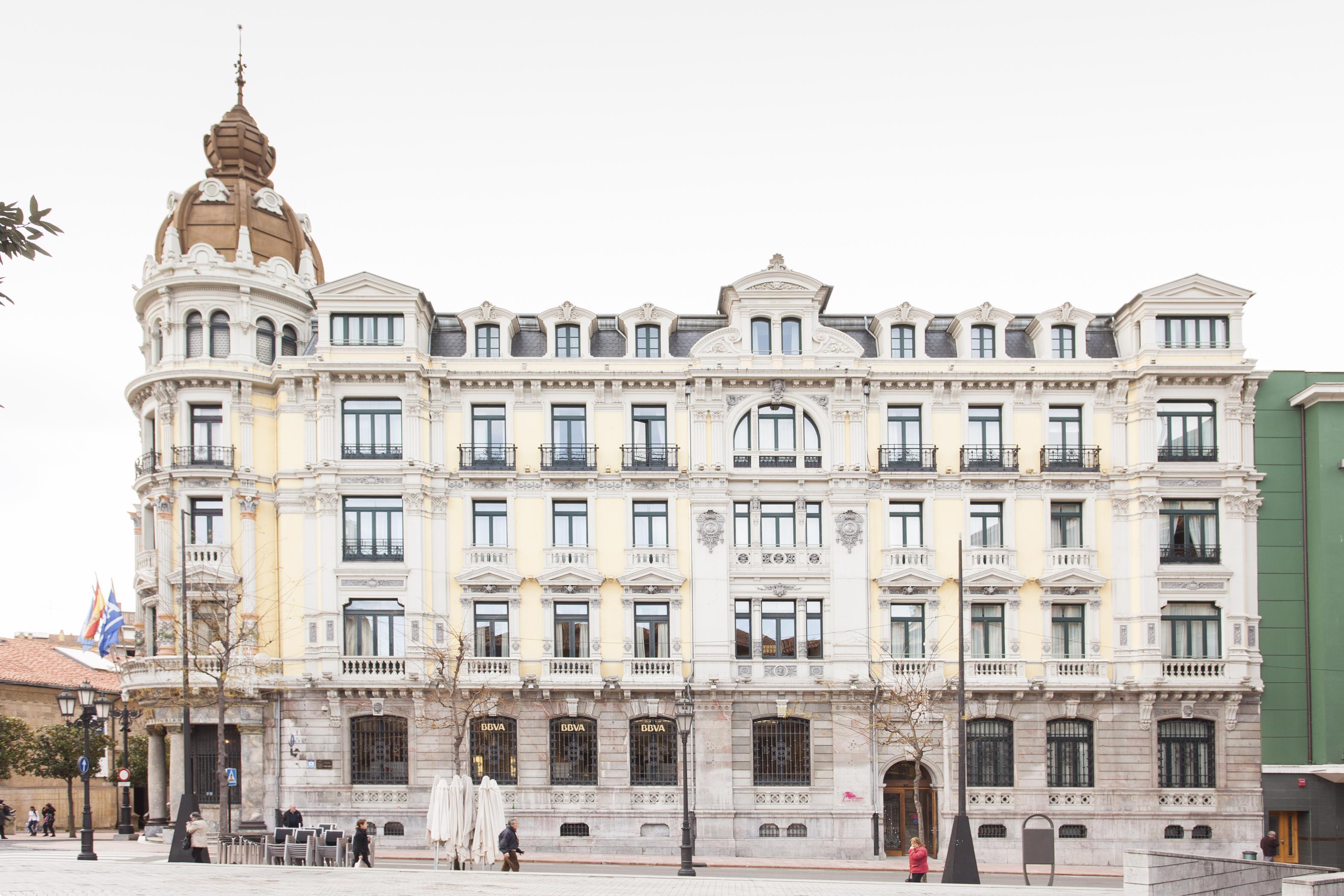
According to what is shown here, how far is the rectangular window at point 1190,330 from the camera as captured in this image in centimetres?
4316

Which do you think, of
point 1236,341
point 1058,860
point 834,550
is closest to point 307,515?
point 834,550

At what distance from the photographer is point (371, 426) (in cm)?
4319

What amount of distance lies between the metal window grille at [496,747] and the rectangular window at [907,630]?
12804 millimetres

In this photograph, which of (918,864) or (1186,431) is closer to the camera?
(918,864)

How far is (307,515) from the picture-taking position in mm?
42875

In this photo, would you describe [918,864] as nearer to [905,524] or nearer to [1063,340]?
[905,524]

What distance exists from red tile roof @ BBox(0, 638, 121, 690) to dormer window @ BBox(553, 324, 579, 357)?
1187 inches

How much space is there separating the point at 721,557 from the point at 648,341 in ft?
25.7

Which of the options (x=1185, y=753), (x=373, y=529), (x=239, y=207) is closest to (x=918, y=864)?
(x=1185, y=753)

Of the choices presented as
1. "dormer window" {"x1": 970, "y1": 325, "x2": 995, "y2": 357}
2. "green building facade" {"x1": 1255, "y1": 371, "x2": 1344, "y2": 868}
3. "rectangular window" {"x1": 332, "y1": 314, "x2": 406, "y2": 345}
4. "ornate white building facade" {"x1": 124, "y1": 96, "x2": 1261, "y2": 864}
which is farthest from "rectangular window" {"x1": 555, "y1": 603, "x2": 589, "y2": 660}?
"green building facade" {"x1": 1255, "y1": 371, "x2": 1344, "y2": 868}

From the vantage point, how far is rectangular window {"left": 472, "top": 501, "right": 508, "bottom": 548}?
4341cm

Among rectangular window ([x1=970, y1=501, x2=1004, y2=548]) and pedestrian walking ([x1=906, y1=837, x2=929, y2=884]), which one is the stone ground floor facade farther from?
pedestrian walking ([x1=906, y1=837, x2=929, y2=884])

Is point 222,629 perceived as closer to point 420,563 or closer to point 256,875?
point 420,563

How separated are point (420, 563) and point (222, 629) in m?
6.53
